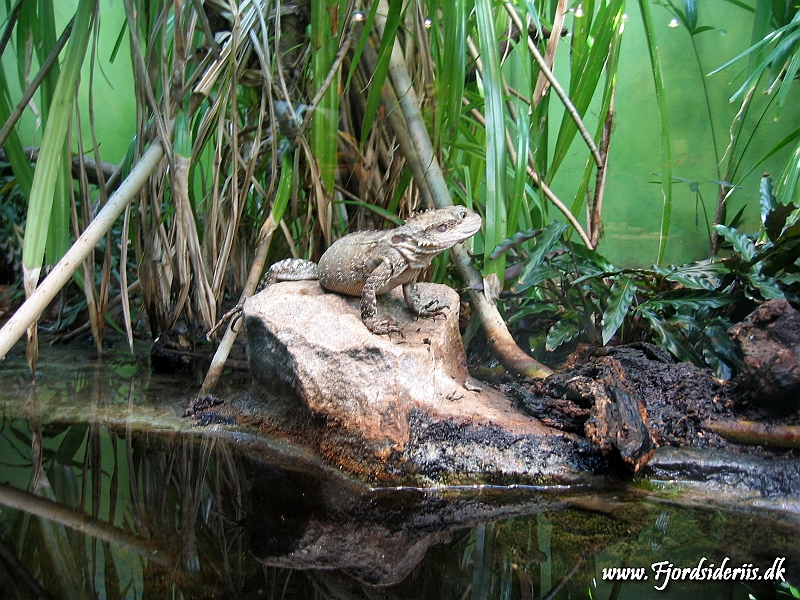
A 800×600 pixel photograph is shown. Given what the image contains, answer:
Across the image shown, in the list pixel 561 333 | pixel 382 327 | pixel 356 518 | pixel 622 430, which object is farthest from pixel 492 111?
pixel 356 518

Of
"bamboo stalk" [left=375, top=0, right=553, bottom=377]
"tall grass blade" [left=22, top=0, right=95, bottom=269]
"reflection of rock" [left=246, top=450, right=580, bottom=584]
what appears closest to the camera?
"reflection of rock" [left=246, top=450, right=580, bottom=584]

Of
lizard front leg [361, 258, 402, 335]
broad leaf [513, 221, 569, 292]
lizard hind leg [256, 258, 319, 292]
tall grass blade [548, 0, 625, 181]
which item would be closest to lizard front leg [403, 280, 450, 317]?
lizard front leg [361, 258, 402, 335]

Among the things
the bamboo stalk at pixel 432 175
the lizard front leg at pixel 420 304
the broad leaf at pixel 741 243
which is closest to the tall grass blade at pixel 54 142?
the bamboo stalk at pixel 432 175

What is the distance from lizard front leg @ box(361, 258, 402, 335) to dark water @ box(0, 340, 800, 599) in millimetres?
756

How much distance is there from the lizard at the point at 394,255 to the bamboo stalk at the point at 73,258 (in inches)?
44.3

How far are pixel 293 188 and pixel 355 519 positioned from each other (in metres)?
2.42

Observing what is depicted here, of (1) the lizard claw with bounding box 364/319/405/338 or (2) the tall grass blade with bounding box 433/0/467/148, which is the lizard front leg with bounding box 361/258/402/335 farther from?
(2) the tall grass blade with bounding box 433/0/467/148

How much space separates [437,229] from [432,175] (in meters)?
0.69

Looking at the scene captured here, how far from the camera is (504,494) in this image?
2455 mm

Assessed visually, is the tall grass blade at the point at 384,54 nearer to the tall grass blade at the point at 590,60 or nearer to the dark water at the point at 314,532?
the tall grass blade at the point at 590,60

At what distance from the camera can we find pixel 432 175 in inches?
154

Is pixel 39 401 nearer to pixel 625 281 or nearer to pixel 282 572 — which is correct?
pixel 282 572

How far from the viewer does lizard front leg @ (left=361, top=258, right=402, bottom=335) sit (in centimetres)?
313

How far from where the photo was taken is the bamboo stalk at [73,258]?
2650mm
